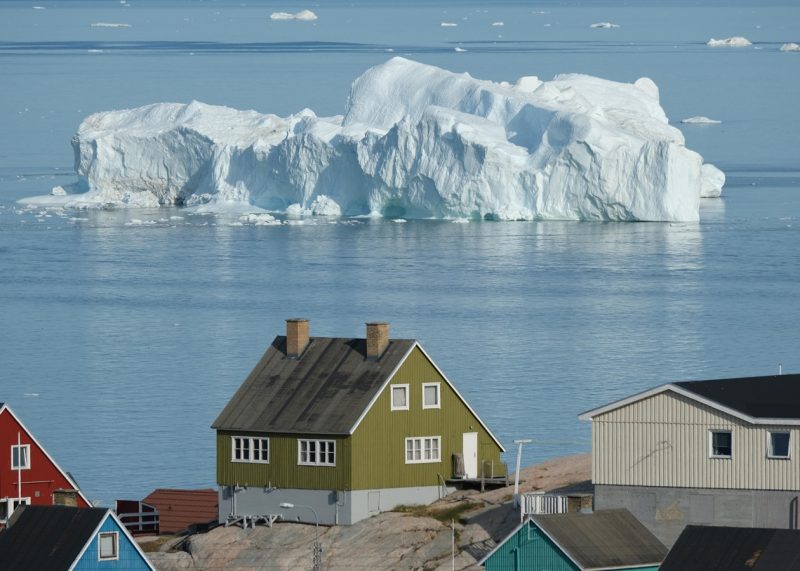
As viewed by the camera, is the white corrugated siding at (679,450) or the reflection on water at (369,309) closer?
the white corrugated siding at (679,450)

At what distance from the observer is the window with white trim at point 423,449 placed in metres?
27.6

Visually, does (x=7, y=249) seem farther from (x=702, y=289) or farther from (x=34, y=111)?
(x=34, y=111)

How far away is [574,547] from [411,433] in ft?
20.9

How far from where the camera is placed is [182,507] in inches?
1200

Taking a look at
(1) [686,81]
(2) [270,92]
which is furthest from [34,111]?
(1) [686,81]

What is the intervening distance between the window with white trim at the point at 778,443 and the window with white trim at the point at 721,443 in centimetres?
47

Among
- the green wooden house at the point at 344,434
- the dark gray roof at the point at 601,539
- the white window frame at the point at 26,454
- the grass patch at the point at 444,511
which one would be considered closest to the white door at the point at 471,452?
the green wooden house at the point at 344,434

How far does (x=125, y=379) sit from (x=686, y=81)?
10077 centimetres

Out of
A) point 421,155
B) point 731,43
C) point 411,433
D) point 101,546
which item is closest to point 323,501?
point 411,433

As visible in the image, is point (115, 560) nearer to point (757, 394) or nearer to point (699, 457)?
point (699, 457)

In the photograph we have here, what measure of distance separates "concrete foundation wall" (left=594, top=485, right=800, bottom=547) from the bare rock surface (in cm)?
153

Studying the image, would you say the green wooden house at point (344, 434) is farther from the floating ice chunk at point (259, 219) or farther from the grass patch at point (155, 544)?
the floating ice chunk at point (259, 219)

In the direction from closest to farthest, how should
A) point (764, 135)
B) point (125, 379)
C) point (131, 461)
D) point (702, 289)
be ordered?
point (131, 461) → point (125, 379) → point (702, 289) → point (764, 135)

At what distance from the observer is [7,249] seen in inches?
2776
